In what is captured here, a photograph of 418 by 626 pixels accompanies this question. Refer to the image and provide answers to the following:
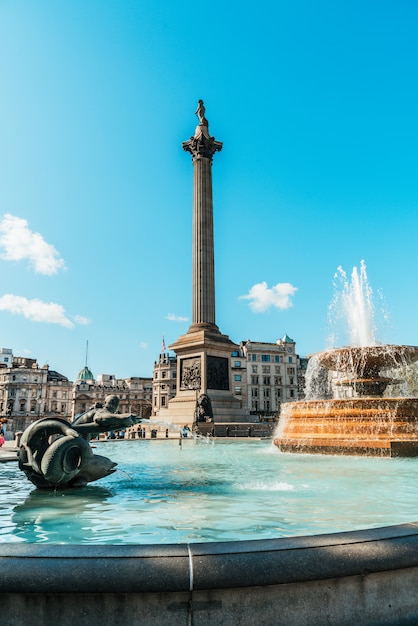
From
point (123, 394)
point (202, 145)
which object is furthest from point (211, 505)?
point (123, 394)

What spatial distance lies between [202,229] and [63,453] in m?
34.1

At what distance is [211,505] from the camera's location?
5.93 m

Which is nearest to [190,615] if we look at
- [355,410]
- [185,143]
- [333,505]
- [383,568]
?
[383,568]

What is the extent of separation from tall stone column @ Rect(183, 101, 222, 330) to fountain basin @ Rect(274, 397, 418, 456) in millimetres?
22618

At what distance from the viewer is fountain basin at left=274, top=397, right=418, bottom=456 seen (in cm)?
1185

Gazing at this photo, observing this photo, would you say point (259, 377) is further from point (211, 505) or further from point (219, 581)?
point (219, 581)

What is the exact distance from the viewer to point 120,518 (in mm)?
5195

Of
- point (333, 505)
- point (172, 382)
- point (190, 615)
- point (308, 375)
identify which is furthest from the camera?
point (172, 382)

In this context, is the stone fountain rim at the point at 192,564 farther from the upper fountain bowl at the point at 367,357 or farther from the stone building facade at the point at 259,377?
the stone building facade at the point at 259,377

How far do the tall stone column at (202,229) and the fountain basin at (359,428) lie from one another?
22.6 m

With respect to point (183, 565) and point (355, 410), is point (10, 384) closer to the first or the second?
point (355, 410)

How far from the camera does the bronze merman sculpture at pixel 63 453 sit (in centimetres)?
686

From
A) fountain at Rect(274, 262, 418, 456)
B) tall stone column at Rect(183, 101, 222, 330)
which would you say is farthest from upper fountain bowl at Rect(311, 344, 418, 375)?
tall stone column at Rect(183, 101, 222, 330)

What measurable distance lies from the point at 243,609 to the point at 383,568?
33.2 inches
